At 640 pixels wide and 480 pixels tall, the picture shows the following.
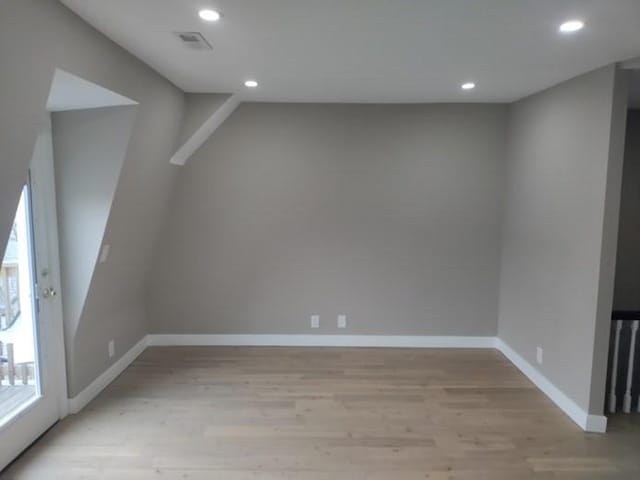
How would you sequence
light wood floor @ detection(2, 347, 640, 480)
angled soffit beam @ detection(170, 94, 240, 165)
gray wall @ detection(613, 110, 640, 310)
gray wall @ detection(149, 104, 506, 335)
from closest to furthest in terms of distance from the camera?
light wood floor @ detection(2, 347, 640, 480)
angled soffit beam @ detection(170, 94, 240, 165)
gray wall @ detection(613, 110, 640, 310)
gray wall @ detection(149, 104, 506, 335)

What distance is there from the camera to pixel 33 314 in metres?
2.87

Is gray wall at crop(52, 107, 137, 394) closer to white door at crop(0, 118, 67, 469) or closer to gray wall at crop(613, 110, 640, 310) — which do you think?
white door at crop(0, 118, 67, 469)

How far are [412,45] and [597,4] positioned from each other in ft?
2.92

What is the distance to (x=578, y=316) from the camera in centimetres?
304

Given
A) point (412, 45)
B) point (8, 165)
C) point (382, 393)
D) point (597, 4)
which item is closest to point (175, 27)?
point (8, 165)

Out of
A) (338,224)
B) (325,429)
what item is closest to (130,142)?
(338,224)

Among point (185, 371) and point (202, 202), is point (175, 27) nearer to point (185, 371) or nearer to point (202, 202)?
point (202, 202)

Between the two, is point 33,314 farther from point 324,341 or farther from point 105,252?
point 324,341

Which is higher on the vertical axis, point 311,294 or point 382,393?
point 311,294

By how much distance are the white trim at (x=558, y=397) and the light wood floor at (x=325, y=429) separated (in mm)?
62

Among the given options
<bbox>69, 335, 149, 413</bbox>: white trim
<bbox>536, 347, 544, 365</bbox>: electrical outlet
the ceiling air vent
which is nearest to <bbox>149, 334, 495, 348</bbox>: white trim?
<bbox>69, 335, 149, 413</bbox>: white trim

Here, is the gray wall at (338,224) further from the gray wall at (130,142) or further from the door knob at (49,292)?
the door knob at (49,292)

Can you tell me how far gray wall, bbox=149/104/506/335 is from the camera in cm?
426

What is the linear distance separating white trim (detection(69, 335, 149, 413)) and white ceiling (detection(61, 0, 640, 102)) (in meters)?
2.50
